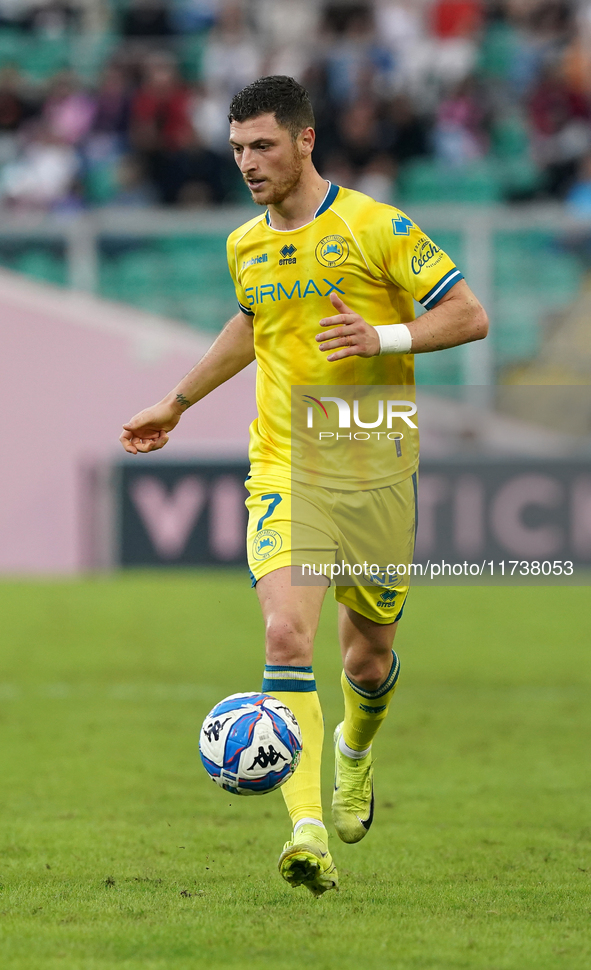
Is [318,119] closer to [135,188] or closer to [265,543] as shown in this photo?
[135,188]

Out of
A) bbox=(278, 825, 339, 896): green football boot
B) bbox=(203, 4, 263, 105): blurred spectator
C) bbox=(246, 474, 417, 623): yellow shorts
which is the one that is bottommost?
bbox=(278, 825, 339, 896): green football boot

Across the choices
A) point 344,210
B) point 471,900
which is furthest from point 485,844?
point 344,210

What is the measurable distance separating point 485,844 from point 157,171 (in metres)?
12.5

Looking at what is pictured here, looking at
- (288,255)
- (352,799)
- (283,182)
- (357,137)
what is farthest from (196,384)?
(357,137)

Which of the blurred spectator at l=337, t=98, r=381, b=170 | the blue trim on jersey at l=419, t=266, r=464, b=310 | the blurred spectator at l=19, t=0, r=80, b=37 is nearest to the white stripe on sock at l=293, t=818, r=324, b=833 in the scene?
the blue trim on jersey at l=419, t=266, r=464, b=310

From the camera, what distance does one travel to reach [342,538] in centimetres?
504

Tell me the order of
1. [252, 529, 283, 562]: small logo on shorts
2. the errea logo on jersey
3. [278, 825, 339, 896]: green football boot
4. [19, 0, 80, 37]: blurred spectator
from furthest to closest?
1. [19, 0, 80, 37]: blurred spectator
2. the errea logo on jersey
3. [252, 529, 283, 562]: small logo on shorts
4. [278, 825, 339, 896]: green football boot

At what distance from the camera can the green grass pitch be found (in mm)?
3891

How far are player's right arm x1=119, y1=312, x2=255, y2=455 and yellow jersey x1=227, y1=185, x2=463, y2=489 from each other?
0.40 feet

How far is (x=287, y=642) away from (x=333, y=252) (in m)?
1.34

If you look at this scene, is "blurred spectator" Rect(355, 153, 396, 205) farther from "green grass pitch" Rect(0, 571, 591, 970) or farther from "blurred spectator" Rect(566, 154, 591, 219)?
"green grass pitch" Rect(0, 571, 591, 970)

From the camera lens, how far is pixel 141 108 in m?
17.1

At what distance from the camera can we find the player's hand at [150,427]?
5.30 metres

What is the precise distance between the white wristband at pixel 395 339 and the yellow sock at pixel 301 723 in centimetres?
103
